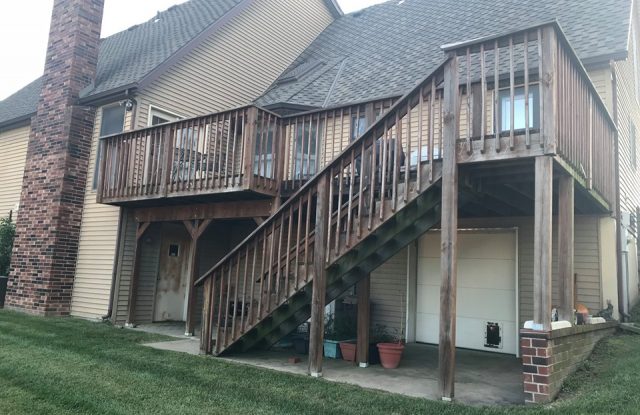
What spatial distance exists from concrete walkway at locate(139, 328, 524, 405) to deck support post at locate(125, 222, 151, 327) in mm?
2294

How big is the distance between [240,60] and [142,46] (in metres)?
2.51

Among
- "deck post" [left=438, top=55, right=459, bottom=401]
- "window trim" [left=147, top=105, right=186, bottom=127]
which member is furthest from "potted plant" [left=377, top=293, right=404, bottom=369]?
"window trim" [left=147, top=105, right=186, bottom=127]

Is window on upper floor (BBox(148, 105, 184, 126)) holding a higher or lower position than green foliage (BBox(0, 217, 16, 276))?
higher

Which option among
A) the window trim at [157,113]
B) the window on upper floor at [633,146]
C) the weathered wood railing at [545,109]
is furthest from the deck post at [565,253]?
the window trim at [157,113]

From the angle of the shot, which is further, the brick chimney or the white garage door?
the brick chimney

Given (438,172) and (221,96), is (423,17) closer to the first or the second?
(221,96)

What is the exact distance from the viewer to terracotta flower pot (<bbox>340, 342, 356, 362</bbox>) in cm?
714

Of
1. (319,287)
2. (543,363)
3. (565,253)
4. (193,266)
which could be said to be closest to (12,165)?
(193,266)

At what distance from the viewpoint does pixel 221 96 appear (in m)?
12.5

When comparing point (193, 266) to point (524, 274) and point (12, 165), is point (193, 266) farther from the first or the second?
point (12, 165)

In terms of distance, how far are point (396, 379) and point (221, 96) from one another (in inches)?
344

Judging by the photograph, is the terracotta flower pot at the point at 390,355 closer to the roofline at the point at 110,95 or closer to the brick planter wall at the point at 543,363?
the brick planter wall at the point at 543,363

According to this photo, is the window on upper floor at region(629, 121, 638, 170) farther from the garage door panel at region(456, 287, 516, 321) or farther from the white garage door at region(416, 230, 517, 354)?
the garage door panel at region(456, 287, 516, 321)

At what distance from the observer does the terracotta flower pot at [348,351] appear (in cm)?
714
